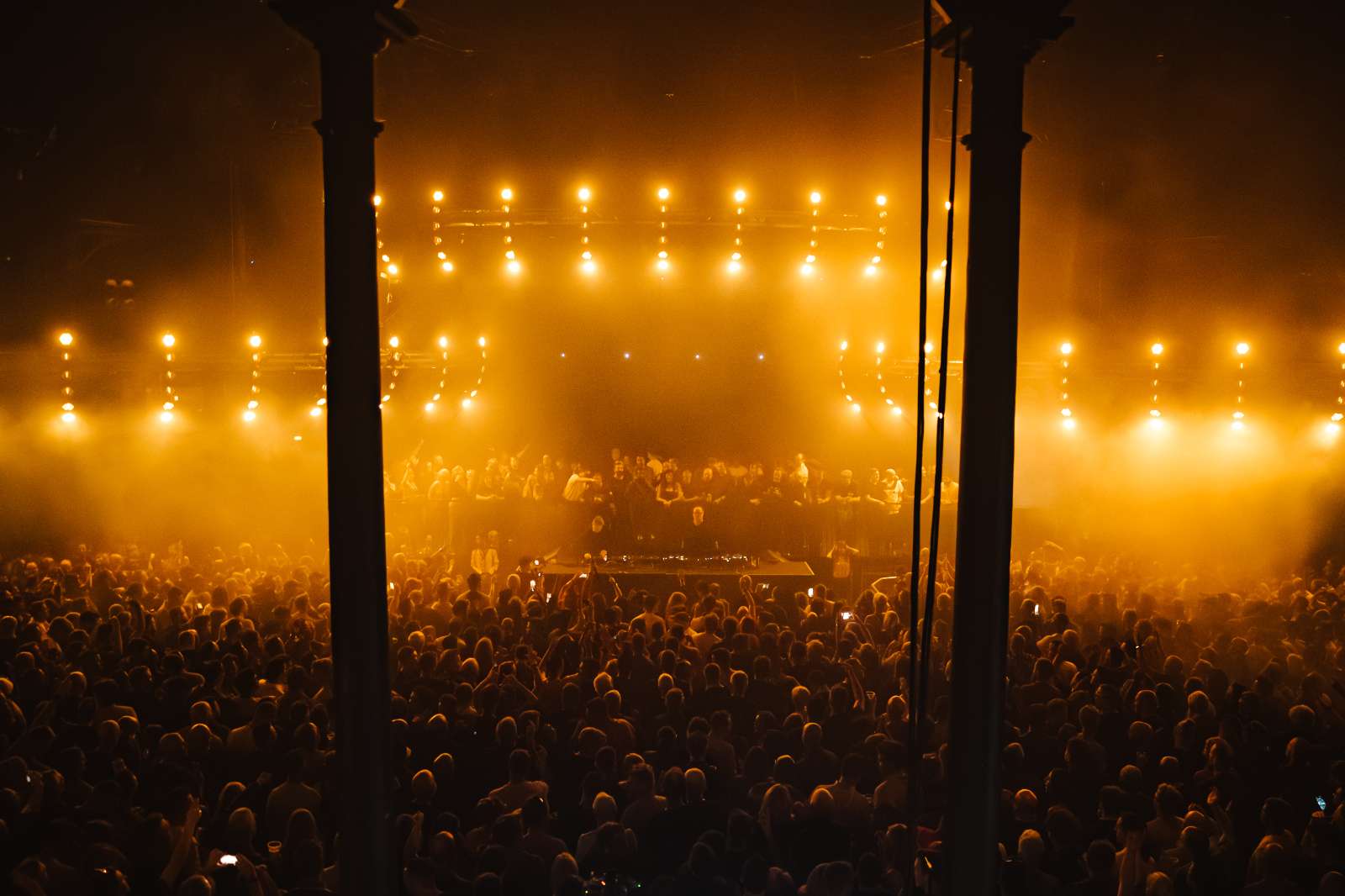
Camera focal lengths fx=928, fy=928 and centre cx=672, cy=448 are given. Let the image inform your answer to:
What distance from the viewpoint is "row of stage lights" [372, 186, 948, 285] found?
48.0 feet

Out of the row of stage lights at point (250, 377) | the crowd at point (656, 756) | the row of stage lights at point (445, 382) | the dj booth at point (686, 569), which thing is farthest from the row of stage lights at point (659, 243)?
the crowd at point (656, 756)

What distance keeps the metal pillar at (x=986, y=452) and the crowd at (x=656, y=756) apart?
24 cm

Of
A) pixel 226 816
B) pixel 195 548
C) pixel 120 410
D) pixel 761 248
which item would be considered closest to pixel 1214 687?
pixel 226 816

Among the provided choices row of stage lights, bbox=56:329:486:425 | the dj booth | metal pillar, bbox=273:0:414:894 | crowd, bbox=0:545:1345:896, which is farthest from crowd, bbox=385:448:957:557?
metal pillar, bbox=273:0:414:894

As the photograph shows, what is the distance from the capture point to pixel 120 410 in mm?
17000

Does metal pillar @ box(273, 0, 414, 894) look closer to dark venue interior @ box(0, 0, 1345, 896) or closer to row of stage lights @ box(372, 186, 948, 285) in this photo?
dark venue interior @ box(0, 0, 1345, 896)

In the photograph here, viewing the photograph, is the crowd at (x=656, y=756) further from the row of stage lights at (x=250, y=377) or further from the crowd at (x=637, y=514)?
the row of stage lights at (x=250, y=377)

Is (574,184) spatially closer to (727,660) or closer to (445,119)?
(445,119)

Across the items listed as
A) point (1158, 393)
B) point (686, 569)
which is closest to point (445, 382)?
point (686, 569)

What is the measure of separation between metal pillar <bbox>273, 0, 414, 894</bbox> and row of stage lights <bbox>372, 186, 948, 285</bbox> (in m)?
10.7

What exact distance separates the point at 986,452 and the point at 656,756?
11.1 ft

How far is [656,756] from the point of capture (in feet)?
19.1

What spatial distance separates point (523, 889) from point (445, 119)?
844 centimetres

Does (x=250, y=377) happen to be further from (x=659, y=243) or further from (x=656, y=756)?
(x=656, y=756)
